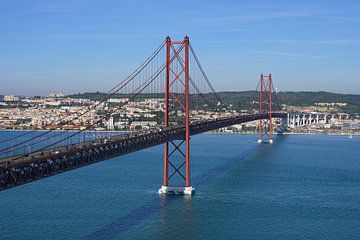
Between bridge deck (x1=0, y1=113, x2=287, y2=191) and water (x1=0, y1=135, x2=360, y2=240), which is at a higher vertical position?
bridge deck (x1=0, y1=113, x2=287, y2=191)

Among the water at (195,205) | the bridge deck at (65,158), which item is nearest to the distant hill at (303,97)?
the water at (195,205)

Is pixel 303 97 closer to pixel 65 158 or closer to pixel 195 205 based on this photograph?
pixel 195 205

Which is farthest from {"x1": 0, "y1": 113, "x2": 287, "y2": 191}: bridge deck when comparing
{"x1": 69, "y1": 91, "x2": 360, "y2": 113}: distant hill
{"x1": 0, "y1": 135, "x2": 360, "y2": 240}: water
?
{"x1": 69, "y1": 91, "x2": 360, "y2": 113}: distant hill

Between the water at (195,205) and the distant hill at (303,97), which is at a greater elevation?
the distant hill at (303,97)

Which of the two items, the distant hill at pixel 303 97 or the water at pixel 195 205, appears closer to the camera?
the water at pixel 195 205

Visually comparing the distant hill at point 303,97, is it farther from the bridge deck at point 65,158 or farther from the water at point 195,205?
the bridge deck at point 65,158

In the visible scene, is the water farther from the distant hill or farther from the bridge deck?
the distant hill

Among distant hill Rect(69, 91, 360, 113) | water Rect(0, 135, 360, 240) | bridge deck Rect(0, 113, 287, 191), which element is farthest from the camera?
distant hill Rect(69, 91, 360, 113)

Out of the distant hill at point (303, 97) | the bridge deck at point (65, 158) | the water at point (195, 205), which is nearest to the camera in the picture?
the bridge deck at point (65, 158)

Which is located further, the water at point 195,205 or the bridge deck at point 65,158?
the water at point 195,205

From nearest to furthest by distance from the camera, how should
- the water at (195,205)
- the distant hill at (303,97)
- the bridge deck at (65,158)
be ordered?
the bridge deck at (65,158) < the water at (195,205) < the distant hill at (303,97)
